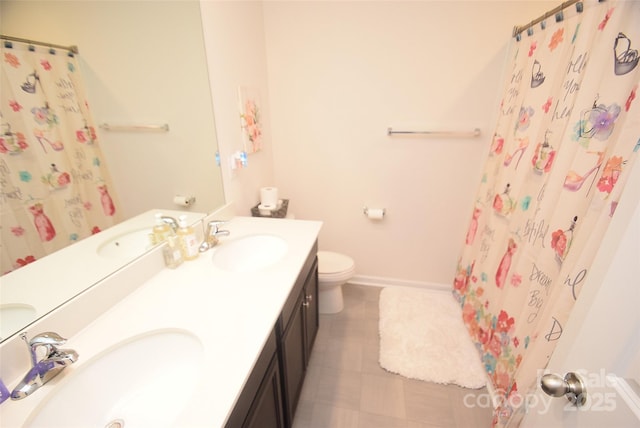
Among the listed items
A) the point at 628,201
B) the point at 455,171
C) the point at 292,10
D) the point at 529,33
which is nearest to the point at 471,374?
the point at 455,171

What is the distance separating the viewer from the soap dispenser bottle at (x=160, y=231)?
45.0 inches

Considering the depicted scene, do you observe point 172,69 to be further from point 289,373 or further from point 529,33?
point 529,33

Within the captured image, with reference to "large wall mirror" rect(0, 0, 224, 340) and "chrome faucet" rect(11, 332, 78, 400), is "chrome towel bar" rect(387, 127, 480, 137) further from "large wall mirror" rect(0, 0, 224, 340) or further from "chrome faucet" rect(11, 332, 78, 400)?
"chrome faucet" rect(11, 332, 78, 400)

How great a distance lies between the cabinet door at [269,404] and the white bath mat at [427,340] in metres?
0.89

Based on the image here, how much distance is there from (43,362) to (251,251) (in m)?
0.93

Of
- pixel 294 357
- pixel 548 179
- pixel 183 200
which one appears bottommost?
pixel 294 357

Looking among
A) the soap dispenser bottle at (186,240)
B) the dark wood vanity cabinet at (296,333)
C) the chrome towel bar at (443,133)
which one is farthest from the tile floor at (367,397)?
the chrome towel bar at (443,133)

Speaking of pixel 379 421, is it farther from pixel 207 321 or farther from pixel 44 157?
pixel 44 157

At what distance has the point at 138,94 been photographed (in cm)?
108

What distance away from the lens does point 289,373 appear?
1.22 m

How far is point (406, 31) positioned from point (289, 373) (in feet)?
7.18

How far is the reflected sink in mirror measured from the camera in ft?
2.26

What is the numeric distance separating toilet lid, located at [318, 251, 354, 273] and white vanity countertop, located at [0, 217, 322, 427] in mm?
770

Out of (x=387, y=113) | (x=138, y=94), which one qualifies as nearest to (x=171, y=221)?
(x=138, y=94)
